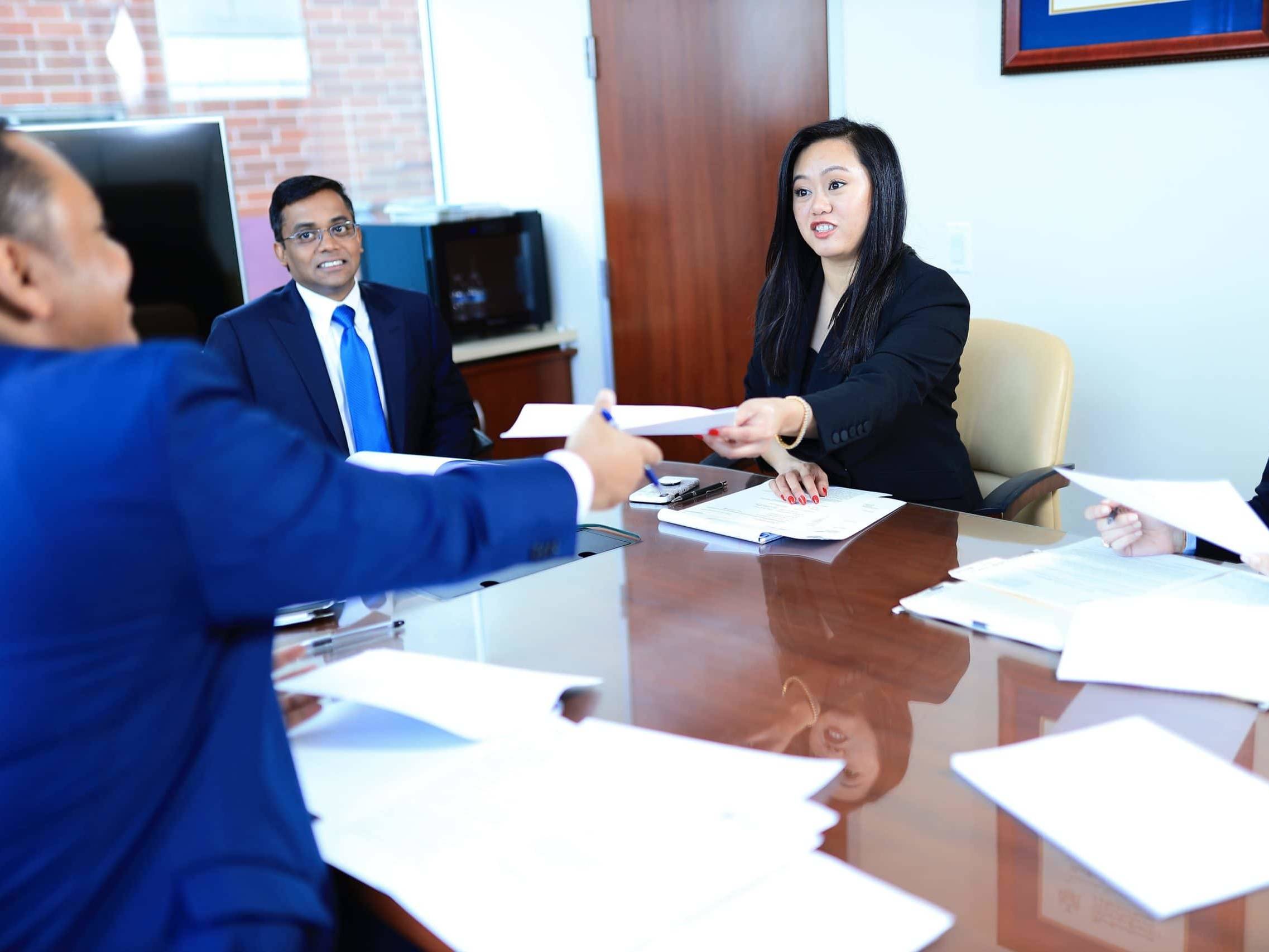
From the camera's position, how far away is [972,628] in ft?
4.75

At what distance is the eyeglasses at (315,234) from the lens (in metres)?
2.82

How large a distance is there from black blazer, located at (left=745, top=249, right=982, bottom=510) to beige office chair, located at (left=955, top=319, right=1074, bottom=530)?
116 millimetres

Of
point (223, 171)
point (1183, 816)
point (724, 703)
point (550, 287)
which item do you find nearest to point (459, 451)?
point (223, 171)

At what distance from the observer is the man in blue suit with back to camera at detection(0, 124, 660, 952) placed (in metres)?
0.79

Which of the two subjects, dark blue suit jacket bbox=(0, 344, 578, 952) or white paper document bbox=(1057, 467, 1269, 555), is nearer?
dark blue suit jacket bbox=(0, 344, 578, 952)

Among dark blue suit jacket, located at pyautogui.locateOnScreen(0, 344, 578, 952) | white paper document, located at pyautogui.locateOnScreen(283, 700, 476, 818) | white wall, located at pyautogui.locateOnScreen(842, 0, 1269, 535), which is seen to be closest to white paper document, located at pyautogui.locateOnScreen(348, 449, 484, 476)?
white paper document, located at pyautogui.locateOnScreen(283, 700, 476, 818)

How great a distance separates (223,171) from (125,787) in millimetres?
2782

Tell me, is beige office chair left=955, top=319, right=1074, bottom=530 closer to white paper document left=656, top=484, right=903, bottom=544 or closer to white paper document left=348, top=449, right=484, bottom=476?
white paper document left=656, top=484, right=903, bottom=544

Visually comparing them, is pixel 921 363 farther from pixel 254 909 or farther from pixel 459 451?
pixel 254 909

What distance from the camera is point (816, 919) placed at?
88 centimetres

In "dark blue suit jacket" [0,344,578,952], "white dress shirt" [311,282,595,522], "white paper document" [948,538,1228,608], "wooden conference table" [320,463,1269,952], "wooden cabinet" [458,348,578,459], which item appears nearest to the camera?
"dark blue suit jacket" [0,344,578,952]

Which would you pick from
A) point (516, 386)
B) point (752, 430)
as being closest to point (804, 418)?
point (752, 430)

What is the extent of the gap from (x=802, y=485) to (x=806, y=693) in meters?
0.80

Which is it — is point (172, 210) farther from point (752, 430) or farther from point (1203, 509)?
point (1203, 509)
